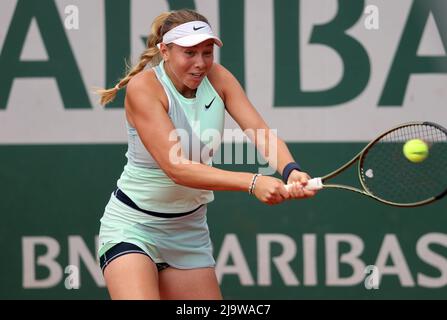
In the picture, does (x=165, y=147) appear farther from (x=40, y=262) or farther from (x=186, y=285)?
(x=40, y=262)

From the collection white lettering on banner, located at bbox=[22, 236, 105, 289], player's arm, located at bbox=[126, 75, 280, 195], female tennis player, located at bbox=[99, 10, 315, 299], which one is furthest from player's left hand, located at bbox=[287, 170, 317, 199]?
white lettering on banner, located at bbox=[22, 236, 105, 289]

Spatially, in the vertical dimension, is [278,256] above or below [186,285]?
below

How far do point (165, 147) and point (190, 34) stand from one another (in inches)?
16.6

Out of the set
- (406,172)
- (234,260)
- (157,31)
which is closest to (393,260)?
(406,172)

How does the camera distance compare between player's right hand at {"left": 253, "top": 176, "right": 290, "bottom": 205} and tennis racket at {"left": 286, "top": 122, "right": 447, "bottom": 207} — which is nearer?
player's right hand at {"left": 253, "top": 176, "right": 290, "bottom": 205}

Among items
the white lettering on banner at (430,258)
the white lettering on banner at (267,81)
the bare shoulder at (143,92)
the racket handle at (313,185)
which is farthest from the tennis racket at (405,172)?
the bare shoulder at (143,92)

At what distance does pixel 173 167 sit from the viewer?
346 cm

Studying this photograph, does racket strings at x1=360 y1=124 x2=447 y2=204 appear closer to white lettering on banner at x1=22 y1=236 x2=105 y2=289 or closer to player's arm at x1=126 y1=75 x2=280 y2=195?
player's arm at x1=126 y1=75 x2=280 y2=195

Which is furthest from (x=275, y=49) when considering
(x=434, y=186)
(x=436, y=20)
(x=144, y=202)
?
(x=144, y=202)

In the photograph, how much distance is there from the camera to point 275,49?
5078mm

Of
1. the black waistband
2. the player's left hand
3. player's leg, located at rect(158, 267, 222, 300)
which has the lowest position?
player's leg, located at rect(158, 267, 222, 300)

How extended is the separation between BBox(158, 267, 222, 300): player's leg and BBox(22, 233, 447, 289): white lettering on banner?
1374 millimetres

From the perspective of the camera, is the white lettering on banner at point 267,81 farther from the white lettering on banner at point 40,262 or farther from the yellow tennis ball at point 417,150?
the yellow tennis ball at point 417,150

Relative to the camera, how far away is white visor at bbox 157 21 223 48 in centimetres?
353
